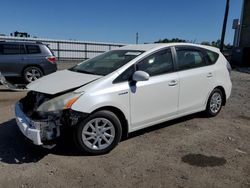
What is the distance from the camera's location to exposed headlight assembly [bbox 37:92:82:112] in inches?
146

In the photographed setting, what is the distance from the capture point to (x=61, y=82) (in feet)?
13.9

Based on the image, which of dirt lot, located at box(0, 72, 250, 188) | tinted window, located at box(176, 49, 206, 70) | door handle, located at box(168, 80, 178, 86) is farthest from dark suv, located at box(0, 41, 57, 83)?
door handle, located at box(168, 80, 178, 86)

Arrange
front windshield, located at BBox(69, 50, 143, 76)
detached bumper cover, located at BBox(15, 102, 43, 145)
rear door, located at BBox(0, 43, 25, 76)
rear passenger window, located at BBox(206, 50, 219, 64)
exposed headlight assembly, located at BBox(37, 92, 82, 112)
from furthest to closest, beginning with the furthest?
rear door, located at BBox(0, 43, 25, 76) → rear passenger window, located at BBox(206, 50, 219, 64) → front windshield, located at BBox(69, 50, 143, 76) → exposed headlight assembly, located at BBox(37, 92, 82, 112) → detached bumper cover, located at BBox(15, 102, 43, 145)

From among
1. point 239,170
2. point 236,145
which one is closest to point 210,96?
point 236,145

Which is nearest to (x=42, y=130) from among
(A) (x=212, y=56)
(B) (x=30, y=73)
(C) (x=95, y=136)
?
(C) (x=95, y=136)

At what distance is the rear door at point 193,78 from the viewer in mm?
5078

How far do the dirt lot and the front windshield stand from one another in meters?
1.23

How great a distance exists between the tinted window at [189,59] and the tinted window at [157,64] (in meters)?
0.27

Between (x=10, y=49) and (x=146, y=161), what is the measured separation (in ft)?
26.1

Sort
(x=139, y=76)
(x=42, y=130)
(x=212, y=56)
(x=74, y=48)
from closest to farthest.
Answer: (x=42, y=130) → (x=139, y=76) → (x=212, y=56) → (x=74, y=48)

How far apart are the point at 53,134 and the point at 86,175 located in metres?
0.72

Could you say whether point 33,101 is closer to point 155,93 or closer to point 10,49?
point 155,93

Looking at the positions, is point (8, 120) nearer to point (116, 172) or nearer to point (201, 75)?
point (116, 172)

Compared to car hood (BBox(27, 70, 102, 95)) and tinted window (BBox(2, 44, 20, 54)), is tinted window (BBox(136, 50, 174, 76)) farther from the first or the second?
tinted window (BBox(2, 44, 20, 54))
